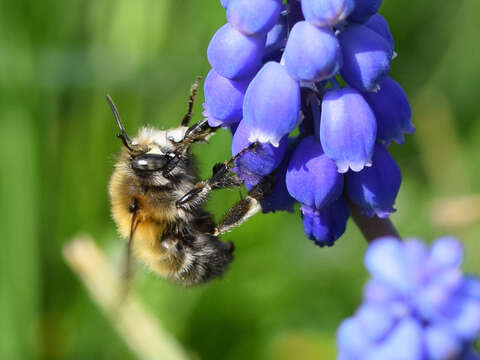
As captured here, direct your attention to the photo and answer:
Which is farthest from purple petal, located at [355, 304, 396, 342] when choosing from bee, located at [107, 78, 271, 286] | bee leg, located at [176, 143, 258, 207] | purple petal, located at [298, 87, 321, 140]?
bee, located at [107, 78, 271, 286]

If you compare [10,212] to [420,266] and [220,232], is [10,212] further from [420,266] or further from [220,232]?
[420,266]

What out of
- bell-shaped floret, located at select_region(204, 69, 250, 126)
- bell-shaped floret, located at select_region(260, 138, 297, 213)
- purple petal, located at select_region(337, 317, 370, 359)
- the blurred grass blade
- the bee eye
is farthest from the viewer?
the blurred grass blade

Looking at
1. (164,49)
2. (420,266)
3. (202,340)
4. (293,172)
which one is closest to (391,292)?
(420,266)

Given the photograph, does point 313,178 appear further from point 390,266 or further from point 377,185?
point 390,266

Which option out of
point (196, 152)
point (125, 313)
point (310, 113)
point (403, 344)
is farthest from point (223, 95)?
point (196, 152)

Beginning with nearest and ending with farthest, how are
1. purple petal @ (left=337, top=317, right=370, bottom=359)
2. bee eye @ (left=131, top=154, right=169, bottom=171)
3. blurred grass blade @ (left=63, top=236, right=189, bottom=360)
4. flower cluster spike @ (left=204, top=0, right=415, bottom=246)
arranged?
purple petal @ (left=337, top=317, right=370, bottom=359)
flower cluster spike @ (left=204, top=0, right=415, bottom=246)
bee eye @ (left=131, top=154, right=169, bottom=171)
blurred grass blade @ (left=63, top=236, right=189, bottom=360)

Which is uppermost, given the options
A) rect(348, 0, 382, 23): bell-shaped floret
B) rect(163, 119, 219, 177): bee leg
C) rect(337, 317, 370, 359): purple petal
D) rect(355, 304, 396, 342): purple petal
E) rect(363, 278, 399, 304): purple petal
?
rect(348, 0, 382, 23): bell-shaped floret

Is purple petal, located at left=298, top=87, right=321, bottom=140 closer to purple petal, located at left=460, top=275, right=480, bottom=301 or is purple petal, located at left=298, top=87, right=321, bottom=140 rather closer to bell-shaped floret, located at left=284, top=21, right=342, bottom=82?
bell-shaped floret, located at left=284, top=21, right=342, bottom=82

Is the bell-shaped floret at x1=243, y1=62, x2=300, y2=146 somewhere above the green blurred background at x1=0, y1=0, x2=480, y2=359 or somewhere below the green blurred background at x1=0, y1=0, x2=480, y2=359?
above
